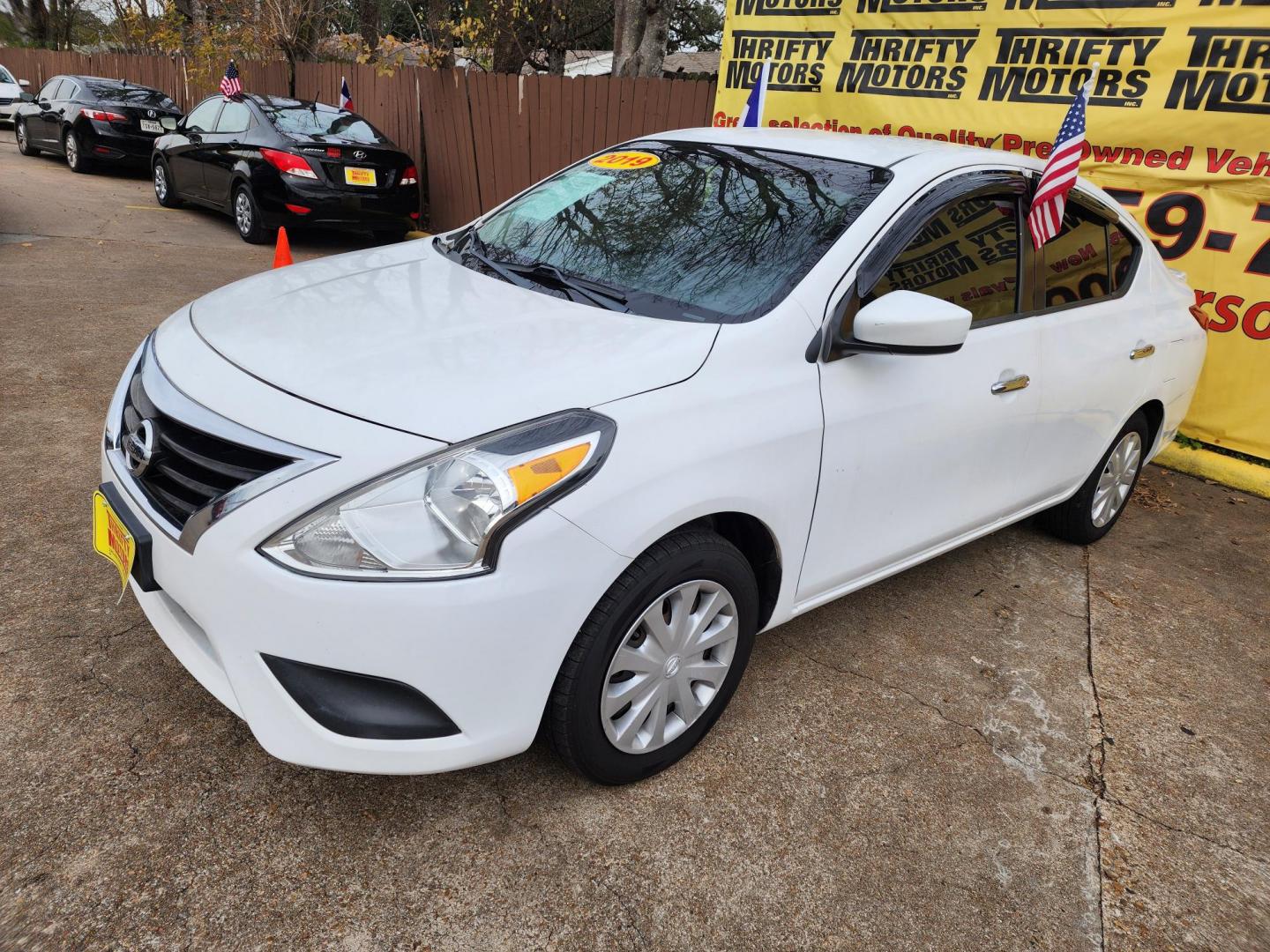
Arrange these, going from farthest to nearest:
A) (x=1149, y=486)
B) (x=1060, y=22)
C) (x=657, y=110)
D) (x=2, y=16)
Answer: (x=2, y=16) → (x=657, y=110) → (x=1060, y=22) → (x=1149, y=486)

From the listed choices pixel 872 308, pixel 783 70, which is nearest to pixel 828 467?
pixel 872 308

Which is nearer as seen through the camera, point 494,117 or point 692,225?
point 692,225

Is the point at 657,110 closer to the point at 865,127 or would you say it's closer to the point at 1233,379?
the point at 865,127

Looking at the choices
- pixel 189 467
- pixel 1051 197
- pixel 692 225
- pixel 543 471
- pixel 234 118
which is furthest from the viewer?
pixel 234 118

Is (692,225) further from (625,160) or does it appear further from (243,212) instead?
(243,212)

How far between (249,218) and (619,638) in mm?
8787

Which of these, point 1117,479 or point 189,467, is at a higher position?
point 189,467

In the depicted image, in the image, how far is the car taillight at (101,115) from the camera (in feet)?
42.4

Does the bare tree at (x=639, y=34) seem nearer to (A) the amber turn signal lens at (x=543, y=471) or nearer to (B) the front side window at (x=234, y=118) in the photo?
A: (B) the front side window at (x=234, y=118)

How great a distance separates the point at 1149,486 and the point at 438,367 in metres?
4.69

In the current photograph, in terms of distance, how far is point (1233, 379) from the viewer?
5.54 m

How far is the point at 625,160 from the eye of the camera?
352 cm

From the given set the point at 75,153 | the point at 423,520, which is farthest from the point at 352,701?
the point at 75,153

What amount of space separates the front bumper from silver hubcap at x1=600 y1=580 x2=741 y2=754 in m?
0.24
